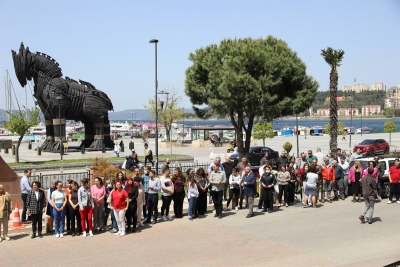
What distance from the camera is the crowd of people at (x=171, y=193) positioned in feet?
40.2

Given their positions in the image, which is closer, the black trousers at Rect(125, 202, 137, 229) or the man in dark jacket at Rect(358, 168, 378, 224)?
the black trousers at Rect(125, 202, 137, 229)

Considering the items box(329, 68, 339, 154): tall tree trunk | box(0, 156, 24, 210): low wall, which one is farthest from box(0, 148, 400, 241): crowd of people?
box(329, 68, 339, 154): tall tree trunk

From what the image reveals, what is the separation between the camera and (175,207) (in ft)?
47.1

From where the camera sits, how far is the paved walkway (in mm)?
10133

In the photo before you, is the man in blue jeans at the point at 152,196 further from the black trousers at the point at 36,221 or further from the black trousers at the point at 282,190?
the black trousers at the point at 282,190

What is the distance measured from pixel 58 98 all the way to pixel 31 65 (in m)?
3.24

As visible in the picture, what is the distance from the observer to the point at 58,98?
117ft

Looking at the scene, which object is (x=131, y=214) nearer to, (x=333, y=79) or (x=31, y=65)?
(x=333, y=79)

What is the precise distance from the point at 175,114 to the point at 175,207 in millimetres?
44199

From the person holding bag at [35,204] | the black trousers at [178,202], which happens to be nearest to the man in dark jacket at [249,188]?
the black trousers at [178,202]

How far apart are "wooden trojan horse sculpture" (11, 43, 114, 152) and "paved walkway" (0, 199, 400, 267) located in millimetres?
24895

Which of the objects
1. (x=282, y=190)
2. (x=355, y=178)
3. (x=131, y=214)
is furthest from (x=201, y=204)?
(x=355, y=178)

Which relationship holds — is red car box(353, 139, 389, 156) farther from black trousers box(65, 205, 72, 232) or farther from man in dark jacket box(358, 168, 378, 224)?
black trousers box(65, 205, 72, 232)

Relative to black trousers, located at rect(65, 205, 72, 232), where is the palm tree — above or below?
above
